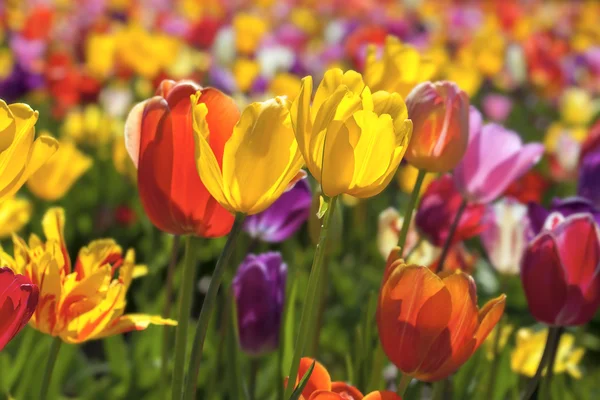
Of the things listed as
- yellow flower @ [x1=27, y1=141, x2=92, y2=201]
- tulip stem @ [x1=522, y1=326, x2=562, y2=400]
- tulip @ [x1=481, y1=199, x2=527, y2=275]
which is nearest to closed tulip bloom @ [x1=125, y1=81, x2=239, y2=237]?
tulip stem @ [x1=522, y1=326, x2=562, y2=400]

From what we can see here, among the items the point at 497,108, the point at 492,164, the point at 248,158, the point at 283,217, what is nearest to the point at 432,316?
the point at 248,158

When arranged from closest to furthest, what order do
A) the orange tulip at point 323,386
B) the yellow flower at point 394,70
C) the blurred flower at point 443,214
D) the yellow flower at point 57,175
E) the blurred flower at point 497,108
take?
the orange tulip at point 323,386, the yellow flower at point 394,70, the blurred flower at point 443,214, the yellow flower at point 57,175, the blurred flower at point 497,108

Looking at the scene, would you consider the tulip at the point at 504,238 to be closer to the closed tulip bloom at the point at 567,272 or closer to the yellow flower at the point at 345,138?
the closed tulip bloom at the point at 567,272

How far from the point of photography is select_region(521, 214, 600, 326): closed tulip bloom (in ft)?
3.12

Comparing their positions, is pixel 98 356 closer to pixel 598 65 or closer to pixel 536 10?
pixel 598 65

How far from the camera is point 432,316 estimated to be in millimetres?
798

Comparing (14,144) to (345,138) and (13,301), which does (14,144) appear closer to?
(13,301)

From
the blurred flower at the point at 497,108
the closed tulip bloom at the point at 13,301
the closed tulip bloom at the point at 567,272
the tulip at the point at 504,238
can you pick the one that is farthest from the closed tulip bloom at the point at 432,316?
the blurred flower at the point at 497,108

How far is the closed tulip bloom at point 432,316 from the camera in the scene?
0.79 metres

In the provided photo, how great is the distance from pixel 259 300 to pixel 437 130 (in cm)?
35

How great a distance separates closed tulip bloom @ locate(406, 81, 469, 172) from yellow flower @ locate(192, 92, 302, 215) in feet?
0.88

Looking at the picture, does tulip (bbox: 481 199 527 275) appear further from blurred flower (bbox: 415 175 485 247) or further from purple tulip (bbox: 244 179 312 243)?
purple tulip (bbox: 244 179 312 243)

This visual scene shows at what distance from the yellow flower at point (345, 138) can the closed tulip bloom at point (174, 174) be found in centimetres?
10

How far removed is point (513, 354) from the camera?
4.58ft
